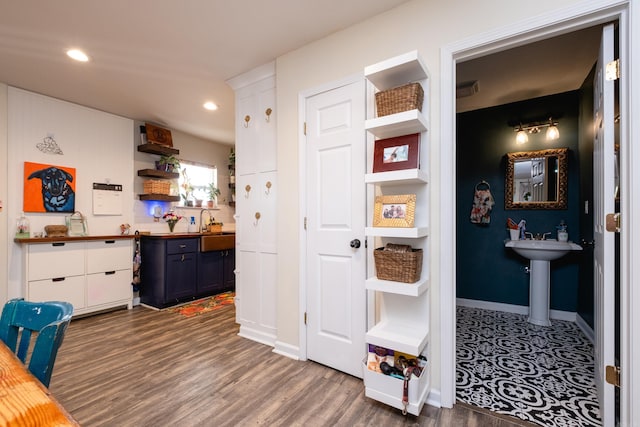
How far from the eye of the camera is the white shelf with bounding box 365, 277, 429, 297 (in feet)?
5.60

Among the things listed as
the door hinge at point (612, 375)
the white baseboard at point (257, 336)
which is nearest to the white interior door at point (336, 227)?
the white baseboard at point (257, 336)

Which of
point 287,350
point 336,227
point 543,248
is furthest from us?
point 543,248

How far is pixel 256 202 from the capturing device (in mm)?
2912

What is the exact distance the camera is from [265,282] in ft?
9.36

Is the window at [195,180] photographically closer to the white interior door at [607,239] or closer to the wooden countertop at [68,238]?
the wooden countertop at [68,238]

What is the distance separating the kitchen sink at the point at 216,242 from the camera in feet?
13.9

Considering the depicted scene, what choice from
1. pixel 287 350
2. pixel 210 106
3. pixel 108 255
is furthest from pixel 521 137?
pixel 108 255

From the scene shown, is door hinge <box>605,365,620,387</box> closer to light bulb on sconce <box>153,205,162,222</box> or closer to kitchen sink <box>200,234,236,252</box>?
kitchen sink <box>200,234,236,252</box>

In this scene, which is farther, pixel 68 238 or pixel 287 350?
pixel 68 238

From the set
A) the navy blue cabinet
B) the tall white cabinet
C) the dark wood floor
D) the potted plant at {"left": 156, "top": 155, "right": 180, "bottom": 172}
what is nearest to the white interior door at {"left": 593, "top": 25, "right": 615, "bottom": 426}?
the dark wood floor

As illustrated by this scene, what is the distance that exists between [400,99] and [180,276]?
11.5 ft

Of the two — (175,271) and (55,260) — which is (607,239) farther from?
(55,260)

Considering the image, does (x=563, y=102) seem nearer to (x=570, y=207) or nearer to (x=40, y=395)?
(x=570, y=207)

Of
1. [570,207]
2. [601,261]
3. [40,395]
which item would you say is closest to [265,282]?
[40,395]
